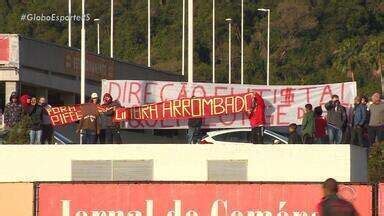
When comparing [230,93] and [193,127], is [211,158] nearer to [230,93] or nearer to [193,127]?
[193,127]

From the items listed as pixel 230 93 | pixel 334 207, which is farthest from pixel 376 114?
pixel 334 207

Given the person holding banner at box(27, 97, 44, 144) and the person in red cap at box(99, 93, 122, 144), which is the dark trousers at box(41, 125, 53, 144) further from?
the person in red cap at box(99, 93, 122, 144)

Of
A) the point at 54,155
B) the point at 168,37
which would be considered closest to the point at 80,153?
the point at 54,155

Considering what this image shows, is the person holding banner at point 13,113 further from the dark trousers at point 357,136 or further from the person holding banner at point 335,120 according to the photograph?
the dark trousers at point 357,136

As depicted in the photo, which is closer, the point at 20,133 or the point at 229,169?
the point at 229,169

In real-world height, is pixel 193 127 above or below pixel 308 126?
above

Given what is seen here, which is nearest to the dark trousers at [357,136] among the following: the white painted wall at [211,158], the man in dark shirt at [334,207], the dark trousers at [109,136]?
the white painted wall at [211,158]

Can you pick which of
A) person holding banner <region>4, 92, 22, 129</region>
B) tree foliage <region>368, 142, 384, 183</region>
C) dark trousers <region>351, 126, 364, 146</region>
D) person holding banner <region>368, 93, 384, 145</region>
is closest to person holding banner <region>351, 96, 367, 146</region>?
dark trousers <region>351, 126, 364, 146</region>

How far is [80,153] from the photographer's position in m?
26.5

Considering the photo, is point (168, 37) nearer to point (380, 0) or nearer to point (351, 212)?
point (380, 0)

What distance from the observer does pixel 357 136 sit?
97.9 ft

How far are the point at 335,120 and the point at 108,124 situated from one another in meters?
4.73

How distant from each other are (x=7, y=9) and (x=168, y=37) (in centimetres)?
1438

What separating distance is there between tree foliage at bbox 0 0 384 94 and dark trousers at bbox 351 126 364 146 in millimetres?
72982
